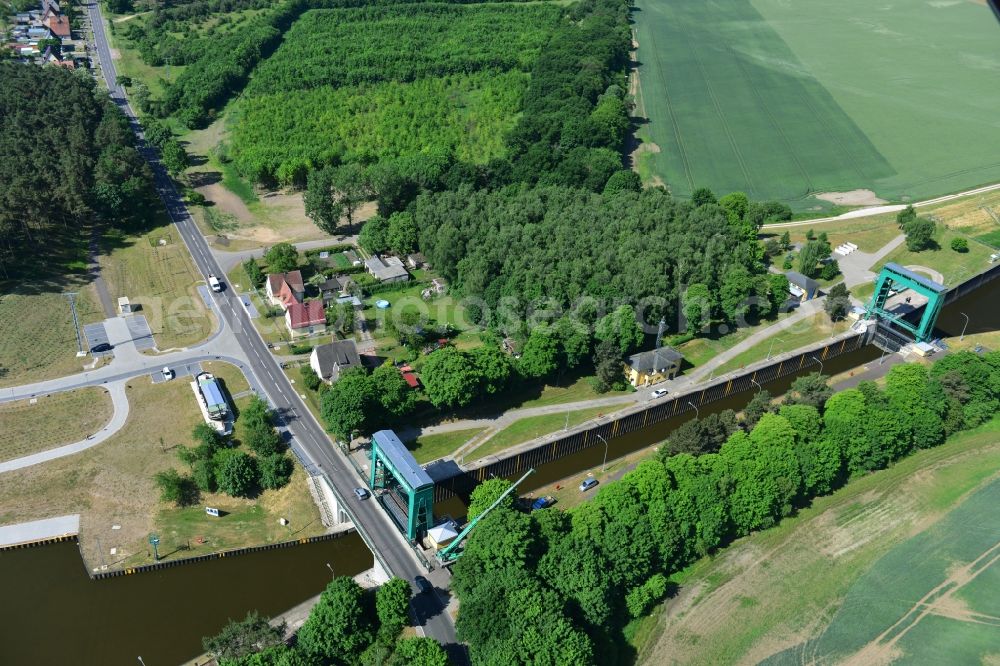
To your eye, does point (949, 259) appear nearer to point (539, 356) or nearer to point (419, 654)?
point (539, 356)

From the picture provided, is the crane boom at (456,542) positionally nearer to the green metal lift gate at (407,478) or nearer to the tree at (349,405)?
the green metal lift gate at (407,478)

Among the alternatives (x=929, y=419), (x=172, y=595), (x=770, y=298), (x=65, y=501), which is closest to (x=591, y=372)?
(x=770, y=298)

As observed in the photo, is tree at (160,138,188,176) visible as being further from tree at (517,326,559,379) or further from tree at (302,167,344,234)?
tree at (517,326,559,379)

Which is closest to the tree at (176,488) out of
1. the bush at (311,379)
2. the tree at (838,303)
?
the bush at (311,379)

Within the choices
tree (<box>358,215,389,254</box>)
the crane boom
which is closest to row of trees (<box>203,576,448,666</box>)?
the crane boom

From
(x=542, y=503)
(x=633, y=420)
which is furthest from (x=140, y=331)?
(x=633, y=420)

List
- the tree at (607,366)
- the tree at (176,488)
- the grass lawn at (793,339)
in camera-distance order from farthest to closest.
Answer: the grass lawn at (793,339) → the tree at (607,366) → the tree at (176,488)
